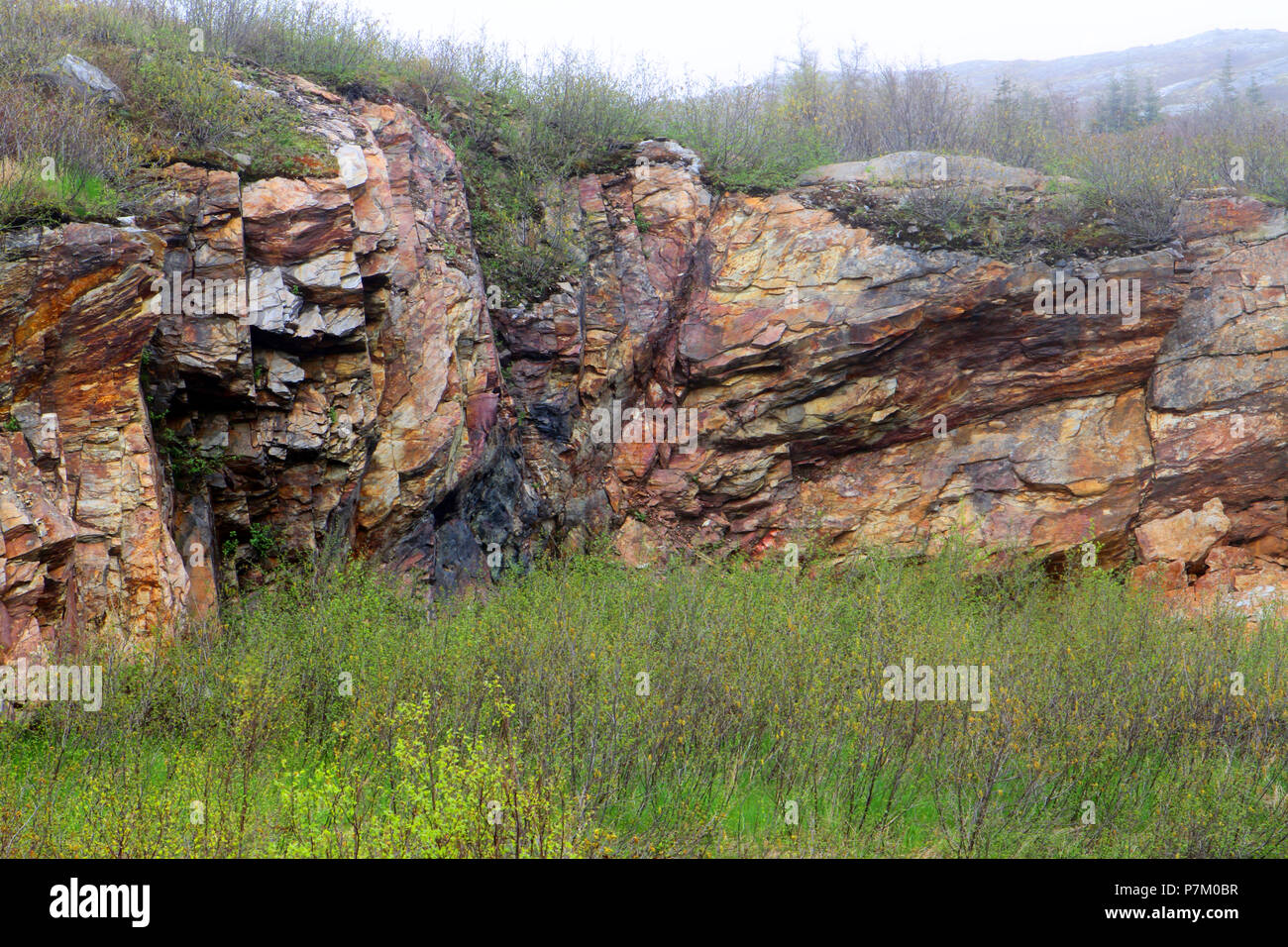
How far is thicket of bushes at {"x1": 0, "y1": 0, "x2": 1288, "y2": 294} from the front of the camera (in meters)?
7.93

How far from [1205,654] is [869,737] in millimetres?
3549

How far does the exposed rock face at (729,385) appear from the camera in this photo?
8828 millimetres

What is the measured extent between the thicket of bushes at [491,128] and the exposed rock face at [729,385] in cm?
50

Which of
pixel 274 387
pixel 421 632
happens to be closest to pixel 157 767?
pixel 421 632

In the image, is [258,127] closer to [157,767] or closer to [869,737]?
[157,767]

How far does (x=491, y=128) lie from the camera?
12258 millimetres

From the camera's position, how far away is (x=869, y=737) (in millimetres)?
5949

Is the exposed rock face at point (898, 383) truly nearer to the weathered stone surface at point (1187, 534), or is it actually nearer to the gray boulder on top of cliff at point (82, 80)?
the weathered stone surface at point (1187, 534)

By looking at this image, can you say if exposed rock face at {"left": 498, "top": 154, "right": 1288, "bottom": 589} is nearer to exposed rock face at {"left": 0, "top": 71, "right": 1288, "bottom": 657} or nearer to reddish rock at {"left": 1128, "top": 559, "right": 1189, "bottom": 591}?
exposed rock face at {"left": 0, "top": 71, "right": 1288, "bottom": 657}
